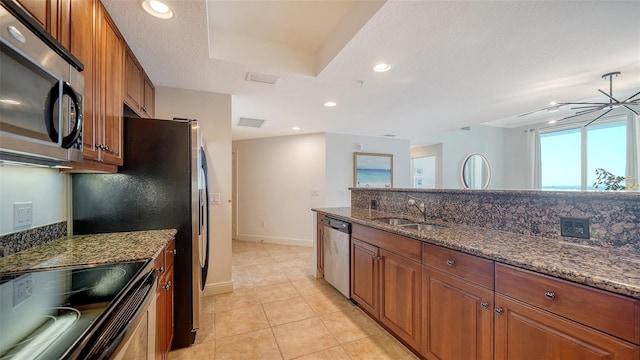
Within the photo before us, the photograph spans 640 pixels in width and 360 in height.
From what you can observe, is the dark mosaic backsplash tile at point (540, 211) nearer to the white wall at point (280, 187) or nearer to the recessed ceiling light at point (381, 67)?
the recessed ceiling light at point (381, 67)

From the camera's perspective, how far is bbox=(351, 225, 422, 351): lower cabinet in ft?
5.66

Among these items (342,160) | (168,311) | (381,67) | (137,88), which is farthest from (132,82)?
(342,160)

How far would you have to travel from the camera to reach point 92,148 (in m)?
1.37

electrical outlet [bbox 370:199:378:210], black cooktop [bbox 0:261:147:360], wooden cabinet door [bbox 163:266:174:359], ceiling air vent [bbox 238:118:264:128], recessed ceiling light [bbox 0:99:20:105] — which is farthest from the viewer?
ceiling air vent [bbox 238:118:264:128]

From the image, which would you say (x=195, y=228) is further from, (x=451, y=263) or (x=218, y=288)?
(x=451, y=263)

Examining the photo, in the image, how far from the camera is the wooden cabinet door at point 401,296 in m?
1.71

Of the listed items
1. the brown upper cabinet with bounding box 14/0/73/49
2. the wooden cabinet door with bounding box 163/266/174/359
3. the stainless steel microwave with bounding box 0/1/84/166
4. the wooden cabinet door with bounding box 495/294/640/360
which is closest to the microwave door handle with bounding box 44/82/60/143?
the stainless steel microwave with bounding box 0/1/84/166

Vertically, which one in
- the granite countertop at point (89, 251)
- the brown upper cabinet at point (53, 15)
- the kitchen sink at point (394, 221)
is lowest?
the kitchen sink at point (394, 221)

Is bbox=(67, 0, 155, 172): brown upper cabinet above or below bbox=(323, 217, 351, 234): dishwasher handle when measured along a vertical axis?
above

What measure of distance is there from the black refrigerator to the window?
6739 mm

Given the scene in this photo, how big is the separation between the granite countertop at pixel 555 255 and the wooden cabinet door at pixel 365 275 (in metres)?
0.59

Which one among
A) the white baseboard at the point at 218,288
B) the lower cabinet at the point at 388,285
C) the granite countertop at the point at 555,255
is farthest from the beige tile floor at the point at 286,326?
the granite countertop at the point at 555,255

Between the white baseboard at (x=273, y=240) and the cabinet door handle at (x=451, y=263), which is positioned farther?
the white baseboard at (x=273, y=240)

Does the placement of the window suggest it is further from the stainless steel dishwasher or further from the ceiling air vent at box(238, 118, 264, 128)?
the ceiling air vent at box(238, 118, 264, 128)
